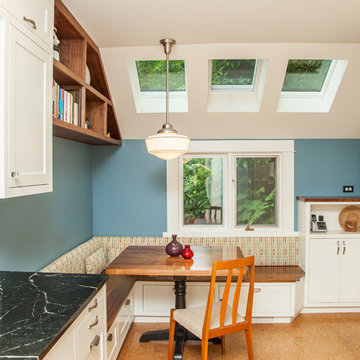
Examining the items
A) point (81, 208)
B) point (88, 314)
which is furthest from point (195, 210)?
point (88, 314)

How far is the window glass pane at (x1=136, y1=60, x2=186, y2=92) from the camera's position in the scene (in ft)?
10.0

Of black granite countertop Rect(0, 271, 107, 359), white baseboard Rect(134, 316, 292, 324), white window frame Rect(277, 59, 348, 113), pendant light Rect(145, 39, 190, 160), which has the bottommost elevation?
white baseboard Rect(134, 316, 292, 324)

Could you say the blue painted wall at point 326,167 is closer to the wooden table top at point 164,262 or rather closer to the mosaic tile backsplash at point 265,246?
the mosaic tile backsplash at point 265,246

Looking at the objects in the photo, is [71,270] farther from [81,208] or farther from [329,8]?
[329,8]

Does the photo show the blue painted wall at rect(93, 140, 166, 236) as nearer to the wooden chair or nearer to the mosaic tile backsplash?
the mosaic tile backsplash

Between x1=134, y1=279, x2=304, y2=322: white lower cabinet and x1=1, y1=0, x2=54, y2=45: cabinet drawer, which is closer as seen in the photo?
x1=1, y1=0, x2=54, y2=45: cabinet drawer

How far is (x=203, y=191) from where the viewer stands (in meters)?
3.67

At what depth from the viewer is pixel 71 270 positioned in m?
2.70

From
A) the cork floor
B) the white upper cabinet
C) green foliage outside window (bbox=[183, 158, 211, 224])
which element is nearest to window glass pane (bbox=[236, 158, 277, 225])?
green foliage outside window (bbox=[183, 158, 211, 224])

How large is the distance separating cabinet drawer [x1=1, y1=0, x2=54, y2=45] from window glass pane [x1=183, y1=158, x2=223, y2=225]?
7.20ft

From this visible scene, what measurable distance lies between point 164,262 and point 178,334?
640 mm

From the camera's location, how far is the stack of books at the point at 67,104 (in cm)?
191

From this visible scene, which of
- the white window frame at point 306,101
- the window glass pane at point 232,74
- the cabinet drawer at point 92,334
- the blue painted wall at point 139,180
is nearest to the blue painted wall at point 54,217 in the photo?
the blue painted wall at point 139,180

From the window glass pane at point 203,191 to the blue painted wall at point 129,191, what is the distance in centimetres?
30
